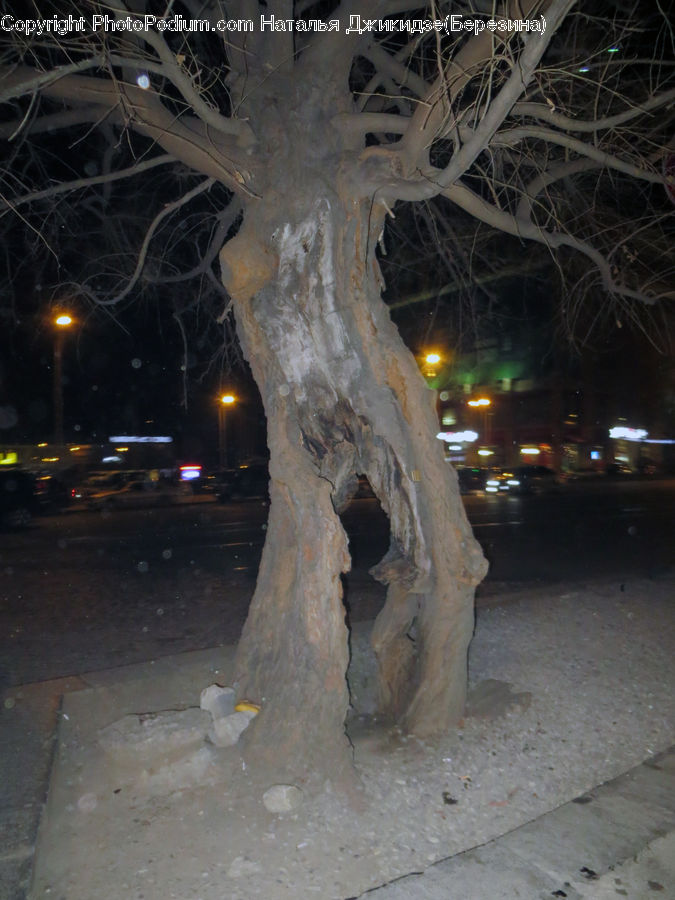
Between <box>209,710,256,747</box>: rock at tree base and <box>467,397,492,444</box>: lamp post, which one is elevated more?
<box>467,397,492,444</box>: lamp post

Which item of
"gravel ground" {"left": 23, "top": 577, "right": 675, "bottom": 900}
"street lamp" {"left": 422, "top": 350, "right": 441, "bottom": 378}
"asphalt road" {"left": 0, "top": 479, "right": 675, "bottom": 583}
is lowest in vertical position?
"gravel ground" {"left": 23, "top": 577, "right": 675, "bottom": 900}

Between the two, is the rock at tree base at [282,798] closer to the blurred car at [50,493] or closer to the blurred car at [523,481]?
the blurred car at [50,493]

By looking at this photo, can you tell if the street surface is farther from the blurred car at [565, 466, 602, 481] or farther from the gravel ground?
the blurred car at [565, 466, 602, 481]

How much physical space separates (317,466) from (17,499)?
56.6ft

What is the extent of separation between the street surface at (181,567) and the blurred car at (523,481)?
22.9ft

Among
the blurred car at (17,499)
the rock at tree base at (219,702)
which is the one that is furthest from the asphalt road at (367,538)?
the rock at tree base at (219,702)

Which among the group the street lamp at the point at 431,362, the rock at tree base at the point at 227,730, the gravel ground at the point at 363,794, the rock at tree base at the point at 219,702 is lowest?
the gravel ground at the point at 363,794

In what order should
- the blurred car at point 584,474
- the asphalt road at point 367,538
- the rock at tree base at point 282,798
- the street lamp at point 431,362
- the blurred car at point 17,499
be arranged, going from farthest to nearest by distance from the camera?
the blurred car at point 584,474
the street lamp at point 431,362
the blurred car at point 17,499
the asphalt road at point 367,538
the rock at tree base at point 282,798

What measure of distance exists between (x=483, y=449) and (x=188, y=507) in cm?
1977

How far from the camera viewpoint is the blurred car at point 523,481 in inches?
1237

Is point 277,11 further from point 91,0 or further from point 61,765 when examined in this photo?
point 61,765

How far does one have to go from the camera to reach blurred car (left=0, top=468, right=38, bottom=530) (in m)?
20.1

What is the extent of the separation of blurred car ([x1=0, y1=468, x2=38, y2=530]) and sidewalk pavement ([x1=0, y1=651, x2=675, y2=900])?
1628cm

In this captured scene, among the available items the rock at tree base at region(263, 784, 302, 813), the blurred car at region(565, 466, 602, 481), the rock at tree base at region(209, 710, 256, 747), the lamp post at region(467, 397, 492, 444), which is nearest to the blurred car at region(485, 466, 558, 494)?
the blurred car at region(565, 466, 602, 481)
